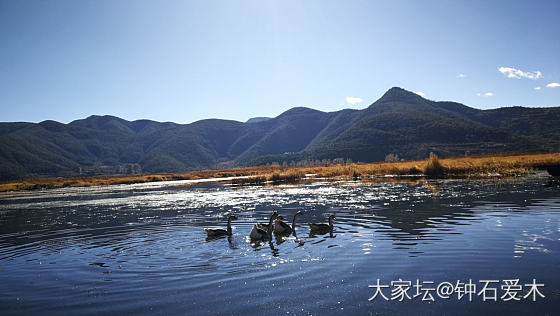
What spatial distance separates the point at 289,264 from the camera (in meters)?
11.6

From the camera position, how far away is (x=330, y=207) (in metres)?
25.6

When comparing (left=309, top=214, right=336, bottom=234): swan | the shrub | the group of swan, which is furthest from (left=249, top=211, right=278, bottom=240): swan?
the shrub

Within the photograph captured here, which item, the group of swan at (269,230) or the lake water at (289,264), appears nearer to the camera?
the lake water at (289,264)

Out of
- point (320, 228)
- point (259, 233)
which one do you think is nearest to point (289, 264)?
point (259, 233)

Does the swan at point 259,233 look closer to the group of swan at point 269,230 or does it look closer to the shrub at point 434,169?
the group of swan at point 269,230

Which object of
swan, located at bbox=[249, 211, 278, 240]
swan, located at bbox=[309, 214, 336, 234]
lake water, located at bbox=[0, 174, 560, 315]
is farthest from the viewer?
swan, located at bbox=[309, 214, 336, 234]

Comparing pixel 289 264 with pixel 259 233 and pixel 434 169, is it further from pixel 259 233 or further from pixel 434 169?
pixel 434 169

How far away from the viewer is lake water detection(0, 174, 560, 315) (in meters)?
8.35

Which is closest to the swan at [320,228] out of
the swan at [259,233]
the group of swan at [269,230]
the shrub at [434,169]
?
the group of swan at [269,230]

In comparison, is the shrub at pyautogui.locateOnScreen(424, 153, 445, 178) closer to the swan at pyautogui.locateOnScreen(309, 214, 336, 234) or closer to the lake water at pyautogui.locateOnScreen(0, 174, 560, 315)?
the lake water at pyautogui.locateOnScreen(0, 174, 560, 315)

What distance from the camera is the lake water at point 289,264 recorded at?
835 cm

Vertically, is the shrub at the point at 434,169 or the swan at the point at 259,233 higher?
the shrub at the point at 434,169

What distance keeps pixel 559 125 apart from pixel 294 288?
23355cm

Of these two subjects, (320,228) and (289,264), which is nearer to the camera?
(289,264)
